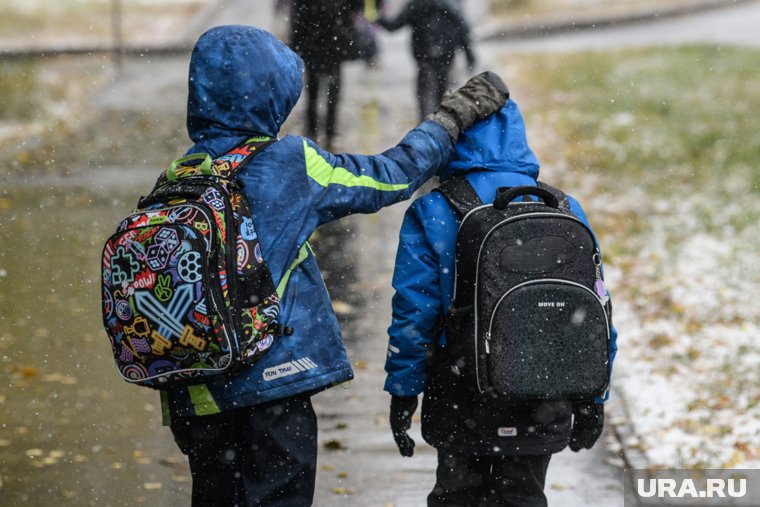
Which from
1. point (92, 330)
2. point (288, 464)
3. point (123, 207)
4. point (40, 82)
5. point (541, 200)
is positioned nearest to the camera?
point (288, 464)

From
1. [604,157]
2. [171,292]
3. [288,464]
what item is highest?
[171,292]

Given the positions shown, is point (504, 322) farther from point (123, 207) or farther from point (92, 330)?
point (123, 207)

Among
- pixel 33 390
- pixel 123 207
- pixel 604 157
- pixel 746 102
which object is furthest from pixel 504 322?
pixel 746 102

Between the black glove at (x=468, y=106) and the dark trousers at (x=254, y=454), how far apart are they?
98cm

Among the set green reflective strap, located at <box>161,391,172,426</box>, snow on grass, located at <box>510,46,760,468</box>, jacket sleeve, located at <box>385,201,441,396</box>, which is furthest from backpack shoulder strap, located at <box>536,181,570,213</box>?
snow on grass, located at <box>510,46,760,468</box>

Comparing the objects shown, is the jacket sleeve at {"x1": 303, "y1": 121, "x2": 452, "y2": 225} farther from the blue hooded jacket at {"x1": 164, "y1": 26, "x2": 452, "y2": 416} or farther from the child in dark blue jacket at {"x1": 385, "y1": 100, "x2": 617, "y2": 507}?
the child in dark blue jacket at {"x1": 385, "y1": 100, "x2": 617, "y2": 507}

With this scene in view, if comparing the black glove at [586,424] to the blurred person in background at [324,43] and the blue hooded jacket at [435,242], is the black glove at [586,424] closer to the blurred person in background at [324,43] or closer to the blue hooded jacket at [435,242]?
the blue hooded jacket at [435,242]

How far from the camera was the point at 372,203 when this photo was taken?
10.9 ft

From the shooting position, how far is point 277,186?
3.15 metres

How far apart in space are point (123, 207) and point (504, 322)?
671 centimetres

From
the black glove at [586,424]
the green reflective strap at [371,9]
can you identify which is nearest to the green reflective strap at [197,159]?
the black glove at [586,424]

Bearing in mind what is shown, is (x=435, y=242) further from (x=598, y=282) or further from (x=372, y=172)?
(x=598, y=282)

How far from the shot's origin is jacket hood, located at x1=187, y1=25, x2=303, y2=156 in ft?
10.3

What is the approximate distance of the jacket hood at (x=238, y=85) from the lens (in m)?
3.14
